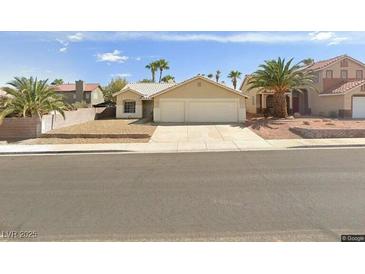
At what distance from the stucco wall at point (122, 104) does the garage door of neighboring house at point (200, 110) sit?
7.01 metres

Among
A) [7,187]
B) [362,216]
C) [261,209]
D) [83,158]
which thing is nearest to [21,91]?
[83,158]

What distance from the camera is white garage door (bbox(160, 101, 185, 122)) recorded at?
86.9 feet

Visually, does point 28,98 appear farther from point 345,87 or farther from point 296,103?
point 296,103

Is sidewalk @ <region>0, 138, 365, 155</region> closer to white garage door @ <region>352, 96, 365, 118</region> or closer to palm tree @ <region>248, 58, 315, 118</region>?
palm tree @ <region>248, 58, 315, 118</region>

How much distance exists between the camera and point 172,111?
87.2 feet

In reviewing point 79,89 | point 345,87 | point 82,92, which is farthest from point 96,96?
point 345,87

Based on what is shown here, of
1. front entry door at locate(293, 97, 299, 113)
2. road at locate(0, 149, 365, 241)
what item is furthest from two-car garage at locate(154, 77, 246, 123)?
road at locate(0, 149, 365, 241)

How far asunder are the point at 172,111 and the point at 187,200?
→ 67.7 ft

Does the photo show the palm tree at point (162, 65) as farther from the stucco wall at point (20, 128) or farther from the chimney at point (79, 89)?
the stucco wall at point (20, 128)

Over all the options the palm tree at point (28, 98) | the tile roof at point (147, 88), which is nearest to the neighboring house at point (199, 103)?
the tile roof at point (147, 88)

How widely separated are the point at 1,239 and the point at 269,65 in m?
24.0

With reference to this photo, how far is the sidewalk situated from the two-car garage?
10.6 metres

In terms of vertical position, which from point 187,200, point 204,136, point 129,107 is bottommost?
point 187,200
